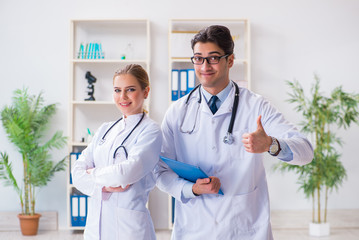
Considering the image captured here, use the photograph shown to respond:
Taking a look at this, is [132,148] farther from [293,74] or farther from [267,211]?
[293,74]

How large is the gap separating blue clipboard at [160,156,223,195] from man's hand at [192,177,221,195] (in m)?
0.03

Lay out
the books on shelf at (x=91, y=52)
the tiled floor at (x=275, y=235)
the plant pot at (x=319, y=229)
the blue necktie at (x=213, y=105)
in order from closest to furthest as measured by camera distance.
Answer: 1. the blue necktie at (x=213, y=105)
2. the tiled floor at (x=275, y=235)
3. the plant pot at (x=319, y=229)
4. the books on shelf at (x=91, y=52)

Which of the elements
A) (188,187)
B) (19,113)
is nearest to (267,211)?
(188,187)

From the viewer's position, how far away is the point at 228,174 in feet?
5.76

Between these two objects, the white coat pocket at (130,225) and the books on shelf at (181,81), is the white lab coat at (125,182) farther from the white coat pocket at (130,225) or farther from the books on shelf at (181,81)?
the books on shelf at (181,81)

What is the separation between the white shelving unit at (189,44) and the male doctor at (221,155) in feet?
9.15

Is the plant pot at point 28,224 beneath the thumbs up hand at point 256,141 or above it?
beneath

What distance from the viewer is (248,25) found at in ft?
15.2

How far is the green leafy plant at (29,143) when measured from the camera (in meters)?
4.47

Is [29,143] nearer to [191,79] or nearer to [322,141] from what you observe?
[191,79]

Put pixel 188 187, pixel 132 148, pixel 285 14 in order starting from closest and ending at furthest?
pixel 188 187, pixel 132 148, pixel 285 14

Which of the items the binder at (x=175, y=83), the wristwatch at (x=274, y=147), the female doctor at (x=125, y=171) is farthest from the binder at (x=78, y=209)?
the wristwatch at (x=274, y=147)

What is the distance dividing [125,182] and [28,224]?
307 centimetres

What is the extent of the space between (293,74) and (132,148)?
3.37 metres
